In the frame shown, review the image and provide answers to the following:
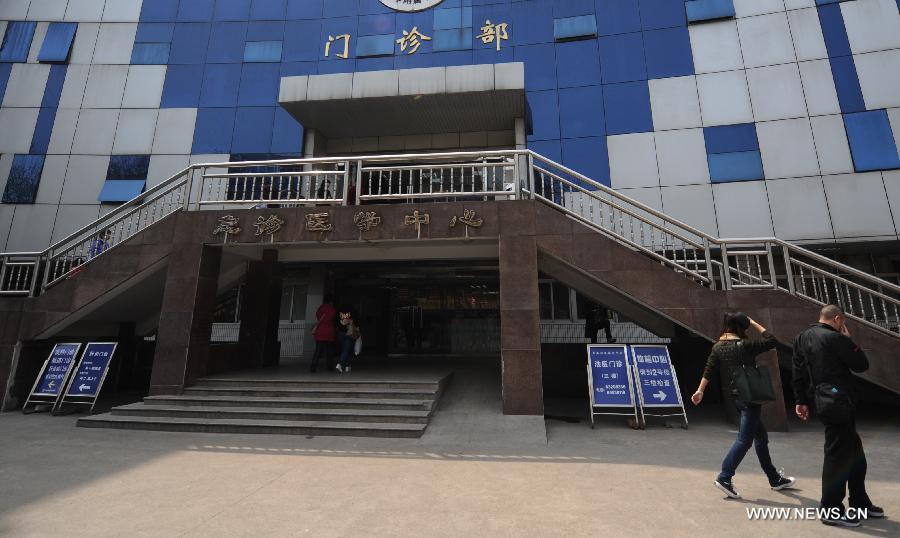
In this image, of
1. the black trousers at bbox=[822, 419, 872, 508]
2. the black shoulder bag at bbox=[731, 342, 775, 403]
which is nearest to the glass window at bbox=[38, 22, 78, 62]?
the black shoulder bag at bbox=[731, 342, 775, 403]

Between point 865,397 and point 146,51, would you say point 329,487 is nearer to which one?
point 865,397

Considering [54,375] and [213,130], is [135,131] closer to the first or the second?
[213,130]

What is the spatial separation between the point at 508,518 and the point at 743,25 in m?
20.5

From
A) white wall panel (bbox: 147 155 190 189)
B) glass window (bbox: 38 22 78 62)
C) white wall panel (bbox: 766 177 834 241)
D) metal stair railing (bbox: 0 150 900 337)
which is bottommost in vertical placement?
metal stair railing (bbox: 0 150 900 337)

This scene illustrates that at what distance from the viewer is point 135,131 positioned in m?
18.2

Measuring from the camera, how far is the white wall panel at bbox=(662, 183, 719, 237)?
14.8 meters

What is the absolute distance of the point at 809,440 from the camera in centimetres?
653

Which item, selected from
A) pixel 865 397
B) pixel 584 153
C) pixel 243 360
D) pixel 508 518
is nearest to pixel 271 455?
pixel 508 518

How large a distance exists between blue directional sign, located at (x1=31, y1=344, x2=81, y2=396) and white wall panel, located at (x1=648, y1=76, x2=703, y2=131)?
19.3m

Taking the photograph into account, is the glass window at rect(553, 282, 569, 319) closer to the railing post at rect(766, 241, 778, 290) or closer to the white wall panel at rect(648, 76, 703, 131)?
the white wall panel at rect(648, 76, 703, 131)

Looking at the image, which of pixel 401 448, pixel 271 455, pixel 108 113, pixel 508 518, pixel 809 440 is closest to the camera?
pixel 508 518

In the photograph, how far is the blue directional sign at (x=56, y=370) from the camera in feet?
28.8

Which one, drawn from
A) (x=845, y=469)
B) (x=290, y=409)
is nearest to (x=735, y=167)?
(x=845, y=469)

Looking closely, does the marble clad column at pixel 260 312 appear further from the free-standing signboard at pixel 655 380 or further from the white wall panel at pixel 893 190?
the white wall panel at pixel 893 190
